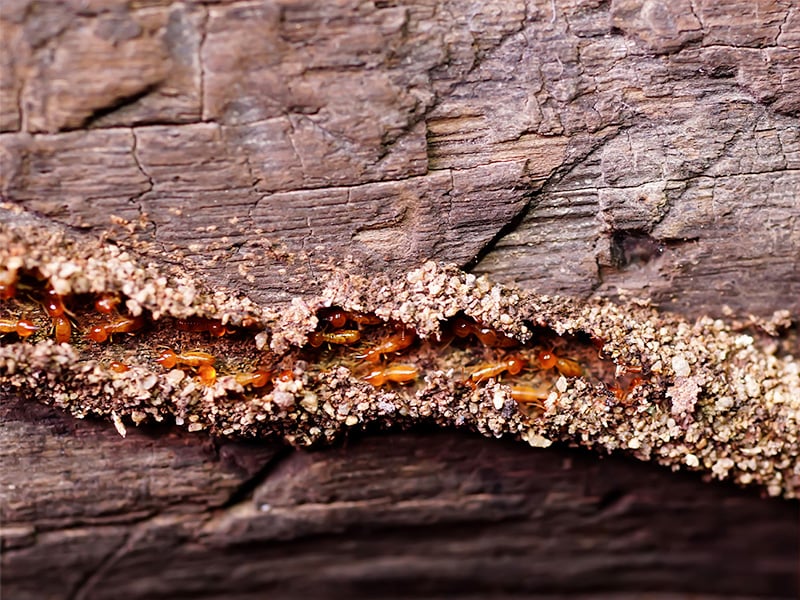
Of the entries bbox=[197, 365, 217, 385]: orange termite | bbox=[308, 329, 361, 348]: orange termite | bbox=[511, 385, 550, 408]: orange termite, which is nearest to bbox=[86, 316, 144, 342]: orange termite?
bbox=[197, 365, 217, 385]: orange termite

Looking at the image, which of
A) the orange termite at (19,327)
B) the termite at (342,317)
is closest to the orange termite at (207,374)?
the termite at (342,317)

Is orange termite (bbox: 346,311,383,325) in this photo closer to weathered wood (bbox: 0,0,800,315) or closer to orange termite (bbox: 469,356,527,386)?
weathered wood (bbox: 0,0,800,315)

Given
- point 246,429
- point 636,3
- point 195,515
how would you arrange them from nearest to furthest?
point 636,3
point 246,429
point 195,515

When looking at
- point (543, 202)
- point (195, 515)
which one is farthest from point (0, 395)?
point (543, 202)

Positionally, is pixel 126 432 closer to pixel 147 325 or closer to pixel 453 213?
pixel 147 325

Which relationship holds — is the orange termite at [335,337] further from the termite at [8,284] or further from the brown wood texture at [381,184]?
the termite at [8,284]

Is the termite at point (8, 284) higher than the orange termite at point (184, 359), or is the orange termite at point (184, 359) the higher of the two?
the termite at point (8, 284)
